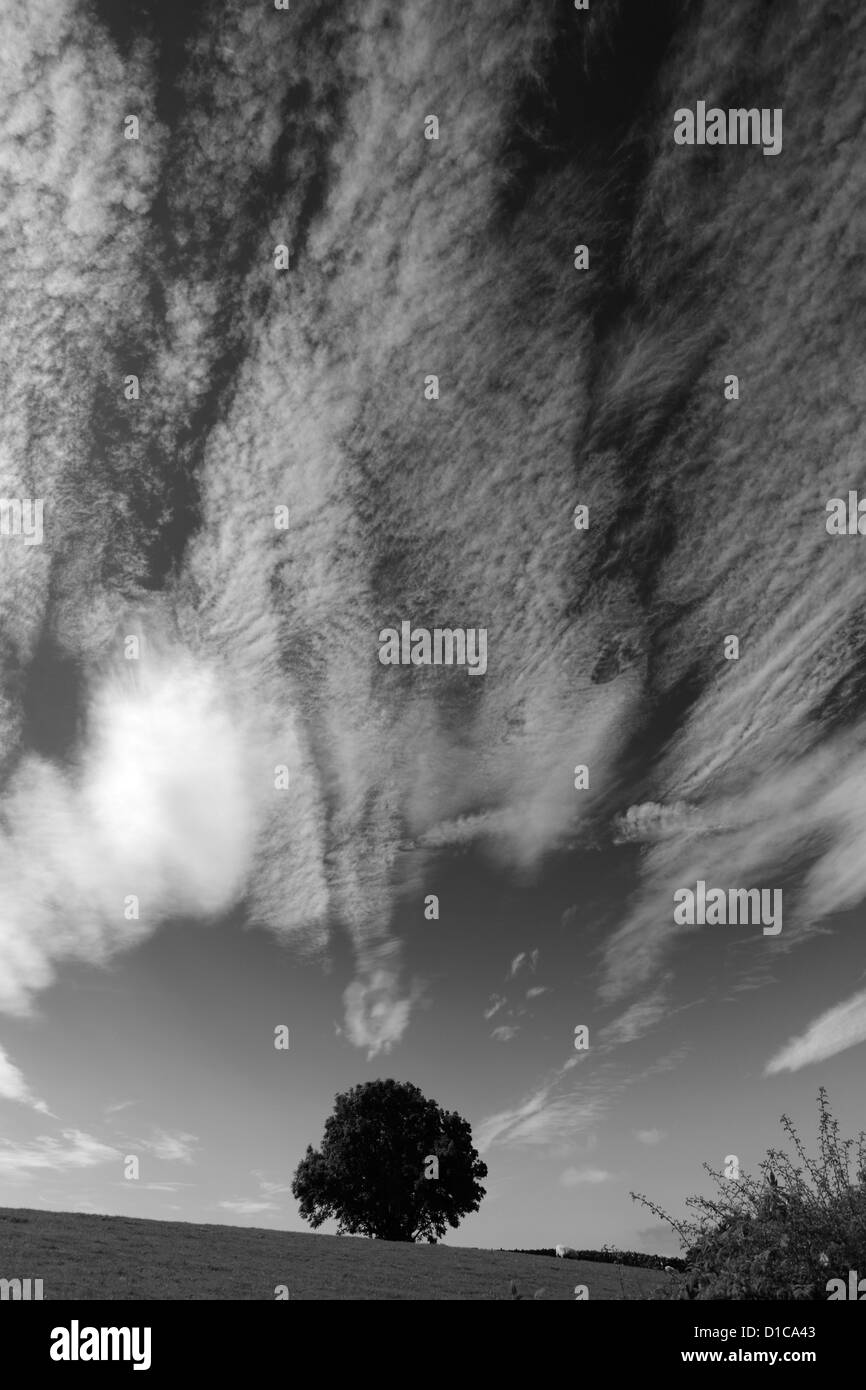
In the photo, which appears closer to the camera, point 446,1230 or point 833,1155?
point 833,1155

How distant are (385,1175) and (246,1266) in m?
43.5

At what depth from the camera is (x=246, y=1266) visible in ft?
96.5

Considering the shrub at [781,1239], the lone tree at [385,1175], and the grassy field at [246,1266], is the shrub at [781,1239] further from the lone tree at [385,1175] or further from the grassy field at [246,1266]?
the lone tree at [385,1175]

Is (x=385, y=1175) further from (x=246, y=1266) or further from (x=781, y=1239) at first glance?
(x=781, y=1239)

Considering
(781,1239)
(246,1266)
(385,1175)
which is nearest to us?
(781,1239)

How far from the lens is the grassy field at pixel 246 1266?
2395cm

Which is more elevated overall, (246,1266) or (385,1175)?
(246,1266)

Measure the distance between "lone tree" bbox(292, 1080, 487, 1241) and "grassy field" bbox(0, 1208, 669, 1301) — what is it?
25.2 meters

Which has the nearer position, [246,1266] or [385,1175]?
[246,1266]

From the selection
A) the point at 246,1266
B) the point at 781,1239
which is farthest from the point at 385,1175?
the point at 781,1239
